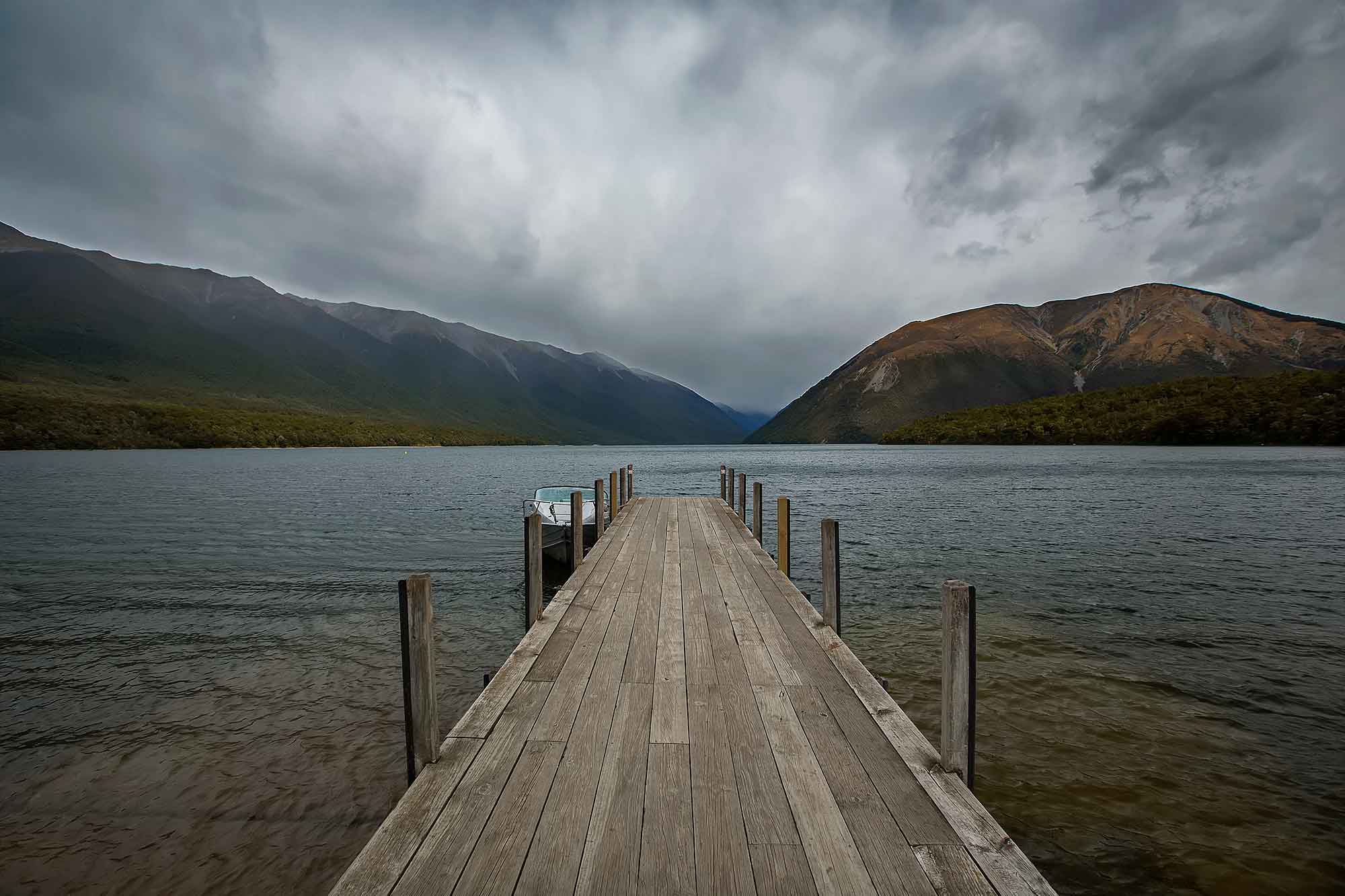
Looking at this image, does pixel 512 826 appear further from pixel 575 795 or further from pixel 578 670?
pixel 578 670

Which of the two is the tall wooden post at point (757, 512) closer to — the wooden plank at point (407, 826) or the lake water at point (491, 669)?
the lake water at point (491, 669)

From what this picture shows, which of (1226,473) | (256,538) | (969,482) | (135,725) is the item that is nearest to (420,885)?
(135,725)

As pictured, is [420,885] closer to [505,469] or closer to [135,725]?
[135,725]

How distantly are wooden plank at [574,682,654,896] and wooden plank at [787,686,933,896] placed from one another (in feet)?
3.38

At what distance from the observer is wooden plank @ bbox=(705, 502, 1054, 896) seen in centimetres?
266

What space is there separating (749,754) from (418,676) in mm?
2049

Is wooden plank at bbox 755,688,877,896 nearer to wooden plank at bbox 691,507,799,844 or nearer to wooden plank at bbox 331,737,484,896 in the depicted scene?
wooden plank at bbox 691,507,799,844

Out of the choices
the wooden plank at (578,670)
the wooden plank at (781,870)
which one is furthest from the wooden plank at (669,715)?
the wooden plank at (781,870)

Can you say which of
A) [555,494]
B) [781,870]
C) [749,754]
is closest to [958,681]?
[749,754]

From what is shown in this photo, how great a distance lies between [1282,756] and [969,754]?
4.84 meters

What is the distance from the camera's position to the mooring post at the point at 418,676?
361 cm

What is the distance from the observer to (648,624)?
6.56m

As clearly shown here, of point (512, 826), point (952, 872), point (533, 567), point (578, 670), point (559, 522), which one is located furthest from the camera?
point (559, 522)

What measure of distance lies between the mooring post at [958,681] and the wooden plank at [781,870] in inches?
47.1
